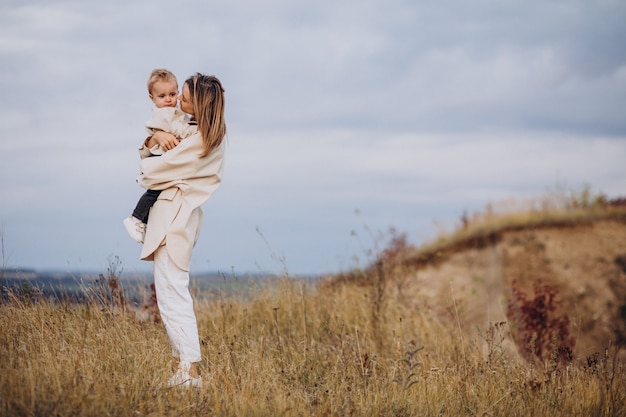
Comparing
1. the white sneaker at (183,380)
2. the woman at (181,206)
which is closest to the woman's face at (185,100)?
the woman at (181,206)

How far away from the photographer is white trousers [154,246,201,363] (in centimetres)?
554

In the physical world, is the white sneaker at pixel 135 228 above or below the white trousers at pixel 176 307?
above

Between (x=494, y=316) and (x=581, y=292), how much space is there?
2730 millimetres

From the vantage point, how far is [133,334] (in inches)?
250

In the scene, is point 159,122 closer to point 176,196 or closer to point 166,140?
point 166,140

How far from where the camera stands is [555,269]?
58.2 ft

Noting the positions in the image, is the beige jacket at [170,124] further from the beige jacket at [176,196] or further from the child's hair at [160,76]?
the child's hair at [160,76]

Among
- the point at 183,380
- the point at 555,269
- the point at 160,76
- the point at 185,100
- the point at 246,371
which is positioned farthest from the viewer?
the point at 555,269

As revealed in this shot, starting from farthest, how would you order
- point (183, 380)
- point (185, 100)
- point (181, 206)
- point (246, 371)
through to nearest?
point (246, 371) < point (185, 100) < point (181, 206) < point (183, 380)

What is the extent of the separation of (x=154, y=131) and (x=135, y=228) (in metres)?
0.85

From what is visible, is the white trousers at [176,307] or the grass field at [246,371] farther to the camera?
the white trousers at [176,307]

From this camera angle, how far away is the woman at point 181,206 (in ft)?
18.1

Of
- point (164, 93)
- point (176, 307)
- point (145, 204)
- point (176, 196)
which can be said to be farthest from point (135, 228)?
point (164, 93)

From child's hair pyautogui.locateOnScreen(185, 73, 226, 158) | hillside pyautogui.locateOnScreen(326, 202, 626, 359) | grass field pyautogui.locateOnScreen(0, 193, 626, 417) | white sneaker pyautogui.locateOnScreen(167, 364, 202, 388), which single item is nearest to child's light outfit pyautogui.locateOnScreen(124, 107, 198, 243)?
child's hair pyautogui.locateOnScreen(185, 73, 226, 158)
